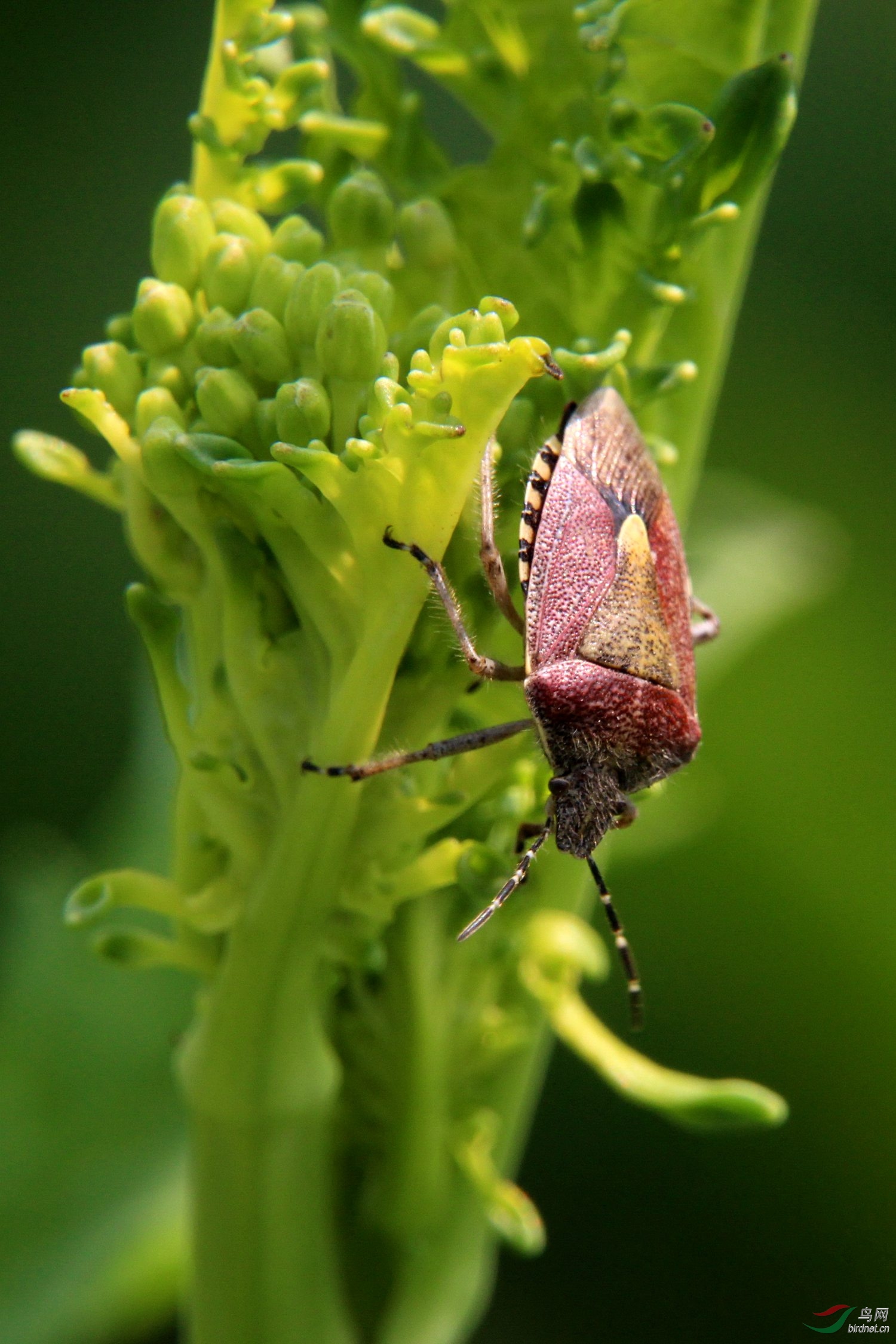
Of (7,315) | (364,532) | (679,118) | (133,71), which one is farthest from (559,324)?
(133,71)

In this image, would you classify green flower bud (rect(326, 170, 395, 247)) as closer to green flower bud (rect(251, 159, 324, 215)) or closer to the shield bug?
green flower bud (rect(251, 159, 324, 215))

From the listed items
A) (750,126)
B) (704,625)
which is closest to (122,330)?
(750,126)

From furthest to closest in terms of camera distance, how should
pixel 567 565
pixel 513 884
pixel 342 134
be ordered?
pixel 567 565 → pixel 513 884 → pixel 342 134

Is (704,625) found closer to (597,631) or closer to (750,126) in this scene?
(597,631)

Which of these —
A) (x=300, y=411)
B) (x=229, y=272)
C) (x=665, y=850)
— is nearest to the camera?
(x=300, y=411)

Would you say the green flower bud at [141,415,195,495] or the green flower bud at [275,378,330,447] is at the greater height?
the green flower bud at [275,378,330,447]

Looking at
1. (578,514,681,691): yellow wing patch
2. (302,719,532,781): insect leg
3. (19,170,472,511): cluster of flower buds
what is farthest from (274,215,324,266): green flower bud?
(578,514,681,691): yellow wing patch

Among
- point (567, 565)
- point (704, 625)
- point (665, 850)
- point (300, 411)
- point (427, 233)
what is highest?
point (427, 233)

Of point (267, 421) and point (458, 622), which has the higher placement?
point (267, 421)

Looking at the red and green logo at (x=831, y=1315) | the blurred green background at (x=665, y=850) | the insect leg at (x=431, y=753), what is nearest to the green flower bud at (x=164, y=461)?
the insect leg at (x=431, y=753)
